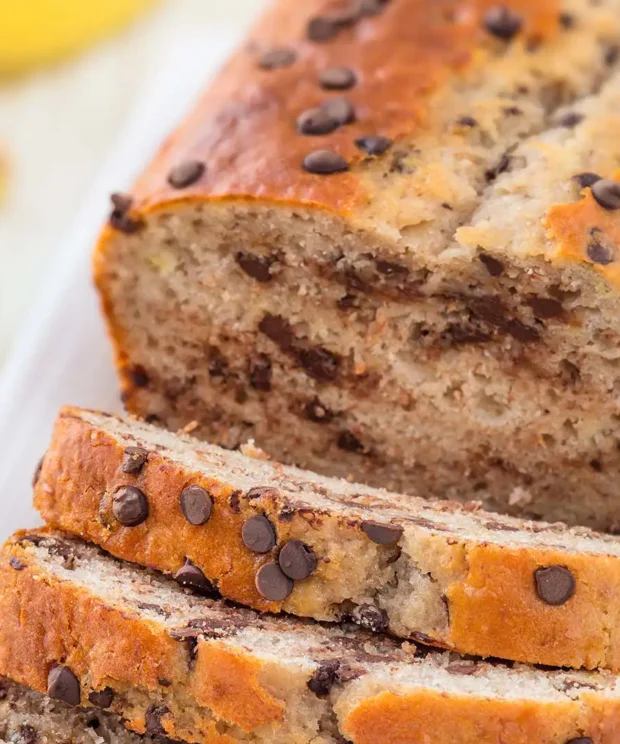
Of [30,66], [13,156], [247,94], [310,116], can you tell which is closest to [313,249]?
[310,116]

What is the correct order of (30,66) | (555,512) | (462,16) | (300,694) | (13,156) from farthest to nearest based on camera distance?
1. (30,66)
2. (13,156)
3. (462,16)
4. (555,512)
5. (300,694)

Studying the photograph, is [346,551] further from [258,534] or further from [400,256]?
[400,256]

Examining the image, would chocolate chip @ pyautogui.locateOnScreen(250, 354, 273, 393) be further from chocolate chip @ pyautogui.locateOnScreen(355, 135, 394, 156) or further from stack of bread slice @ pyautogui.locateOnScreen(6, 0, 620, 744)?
chocolate chip @ pyautogui.locateOnScreen(355, 135, 394, 156)

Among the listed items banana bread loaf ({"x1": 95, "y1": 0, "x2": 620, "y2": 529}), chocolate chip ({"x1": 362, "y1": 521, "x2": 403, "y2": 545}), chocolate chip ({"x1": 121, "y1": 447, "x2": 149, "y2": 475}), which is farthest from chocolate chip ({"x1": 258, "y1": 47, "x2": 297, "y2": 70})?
chocolate chip ({"x1": 362, "y1": 521, "x2": 403, "y2": 545})

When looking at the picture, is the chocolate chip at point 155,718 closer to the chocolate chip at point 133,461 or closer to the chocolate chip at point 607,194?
the chocolate chip at point 133,461

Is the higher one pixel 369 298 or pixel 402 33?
pixel 402 33

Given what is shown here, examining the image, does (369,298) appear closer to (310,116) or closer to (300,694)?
(310,116)
